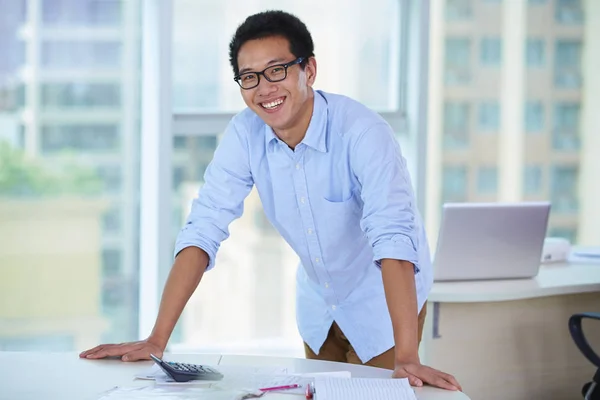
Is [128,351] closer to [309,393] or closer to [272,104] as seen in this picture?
[309,393]

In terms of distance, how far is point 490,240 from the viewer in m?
3.22

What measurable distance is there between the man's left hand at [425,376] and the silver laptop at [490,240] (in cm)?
129

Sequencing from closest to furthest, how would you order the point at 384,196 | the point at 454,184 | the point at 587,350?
the point at 384,196 < the point at 587,350 < the point at 454,184

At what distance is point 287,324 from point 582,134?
1.92m

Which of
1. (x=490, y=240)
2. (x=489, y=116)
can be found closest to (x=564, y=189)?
(x=489, y=116)

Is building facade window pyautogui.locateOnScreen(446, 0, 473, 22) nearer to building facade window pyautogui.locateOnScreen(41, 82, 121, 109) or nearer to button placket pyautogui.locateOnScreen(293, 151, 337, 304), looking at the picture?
building facade window pyautogui.locateOnScreen(41, 82, 121, 109)

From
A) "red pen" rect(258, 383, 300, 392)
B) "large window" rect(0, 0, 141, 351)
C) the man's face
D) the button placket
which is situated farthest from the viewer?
"large window" rect(0, 0, 141, 351)

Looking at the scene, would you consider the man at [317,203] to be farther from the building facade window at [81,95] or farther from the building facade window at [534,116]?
the building facade window at [534,116]

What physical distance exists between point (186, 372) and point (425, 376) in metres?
0.50

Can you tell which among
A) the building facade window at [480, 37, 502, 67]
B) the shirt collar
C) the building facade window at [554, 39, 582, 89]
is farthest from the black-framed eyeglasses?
the building facade window at [554, 39, 582, 89]

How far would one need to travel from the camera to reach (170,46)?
405 cm

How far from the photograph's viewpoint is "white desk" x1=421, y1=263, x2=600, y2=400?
3.13 m

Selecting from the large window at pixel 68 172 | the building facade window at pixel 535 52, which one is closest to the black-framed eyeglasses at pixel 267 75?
the large window at pixel 68 172

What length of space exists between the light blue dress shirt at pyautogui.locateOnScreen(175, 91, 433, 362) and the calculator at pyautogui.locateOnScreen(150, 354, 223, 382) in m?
0.40
